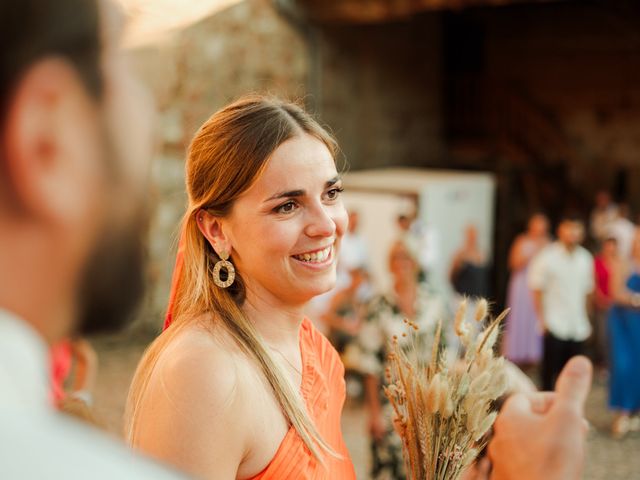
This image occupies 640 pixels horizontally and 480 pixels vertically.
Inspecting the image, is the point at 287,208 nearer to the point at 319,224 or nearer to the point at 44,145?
the point at 319,224

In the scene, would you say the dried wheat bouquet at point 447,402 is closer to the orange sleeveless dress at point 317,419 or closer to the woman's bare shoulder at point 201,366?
the orange sleeveless dress at point 317,419

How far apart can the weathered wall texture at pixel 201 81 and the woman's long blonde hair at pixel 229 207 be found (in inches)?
255

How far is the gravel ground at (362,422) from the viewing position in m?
5.22

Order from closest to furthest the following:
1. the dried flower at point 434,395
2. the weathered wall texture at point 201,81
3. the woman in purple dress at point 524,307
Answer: the dried flower at point 434,395 → the woman in purple dress at point 524,307 → the weathered wall texture at point 201,81

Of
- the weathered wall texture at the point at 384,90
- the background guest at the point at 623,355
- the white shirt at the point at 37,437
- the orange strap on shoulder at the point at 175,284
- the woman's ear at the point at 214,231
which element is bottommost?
the background guest at the point at 623,355

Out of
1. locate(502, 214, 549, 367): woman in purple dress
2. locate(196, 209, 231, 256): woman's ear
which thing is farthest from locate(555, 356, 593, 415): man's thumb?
locate(502, 214, 549, 367): woman in purple dress

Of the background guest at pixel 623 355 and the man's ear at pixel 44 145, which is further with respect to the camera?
the background guest at pixel 623 355

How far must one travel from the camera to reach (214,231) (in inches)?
57.8

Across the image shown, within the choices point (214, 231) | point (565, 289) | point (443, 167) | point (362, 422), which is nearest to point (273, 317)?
point (214, 231)

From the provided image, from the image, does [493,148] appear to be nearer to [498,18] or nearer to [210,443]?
[498,18]

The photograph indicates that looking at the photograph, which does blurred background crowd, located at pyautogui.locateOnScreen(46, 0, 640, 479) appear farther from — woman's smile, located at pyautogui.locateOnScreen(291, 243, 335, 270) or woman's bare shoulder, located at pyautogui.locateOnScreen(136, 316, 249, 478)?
woman's bare shoulder, located at pyautogui.locateOnScreen(136, 316, 249, 478)

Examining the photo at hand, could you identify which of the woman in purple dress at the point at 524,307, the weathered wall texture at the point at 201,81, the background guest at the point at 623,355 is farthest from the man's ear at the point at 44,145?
the weathered wall texture at the point at 201,81

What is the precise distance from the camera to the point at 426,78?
11.5m

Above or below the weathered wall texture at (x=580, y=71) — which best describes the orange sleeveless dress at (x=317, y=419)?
below
